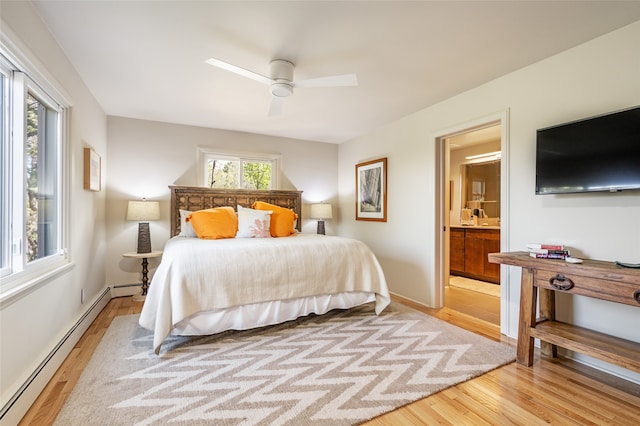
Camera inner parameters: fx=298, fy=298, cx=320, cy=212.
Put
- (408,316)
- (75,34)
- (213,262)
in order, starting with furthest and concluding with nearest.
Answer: (408,316)
(213,262)
(75,34)

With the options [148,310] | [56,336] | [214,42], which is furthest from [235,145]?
[56,336]

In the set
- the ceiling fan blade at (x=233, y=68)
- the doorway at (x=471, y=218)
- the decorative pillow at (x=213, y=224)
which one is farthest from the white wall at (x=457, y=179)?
the ceiling fan blade at (x=233, y=68)

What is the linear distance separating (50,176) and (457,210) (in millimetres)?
5957

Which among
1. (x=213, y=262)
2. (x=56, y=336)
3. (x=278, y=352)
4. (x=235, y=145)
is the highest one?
(x=235, y=145)

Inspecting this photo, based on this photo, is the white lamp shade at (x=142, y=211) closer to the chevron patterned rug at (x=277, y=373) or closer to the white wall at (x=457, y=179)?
the chevron patterned rug at (x=277, y=373)

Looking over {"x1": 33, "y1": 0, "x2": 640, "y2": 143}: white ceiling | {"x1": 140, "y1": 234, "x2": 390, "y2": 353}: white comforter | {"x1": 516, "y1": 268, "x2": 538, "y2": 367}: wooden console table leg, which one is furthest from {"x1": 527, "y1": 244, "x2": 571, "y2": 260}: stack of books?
{"x1": 33, "y1": 0, "x2": 640, "y2": 143}: white ceiling

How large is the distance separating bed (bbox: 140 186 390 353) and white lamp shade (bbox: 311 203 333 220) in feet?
5.71

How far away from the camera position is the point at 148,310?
8.06 feet

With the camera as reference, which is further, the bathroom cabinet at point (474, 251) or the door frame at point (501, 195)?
the bathroom cabinet at point (474, 251)

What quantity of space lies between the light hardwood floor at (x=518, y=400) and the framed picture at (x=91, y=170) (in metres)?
1.62

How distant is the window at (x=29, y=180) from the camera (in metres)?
1.68

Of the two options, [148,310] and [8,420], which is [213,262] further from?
[8,420]

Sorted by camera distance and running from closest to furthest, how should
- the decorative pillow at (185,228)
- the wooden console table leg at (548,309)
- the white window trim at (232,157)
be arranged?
the wooden console table leg at (548,309) < the decorative pillow at (185,228) < the white window trim at (232,157)

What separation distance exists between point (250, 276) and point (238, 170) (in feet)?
8.54
